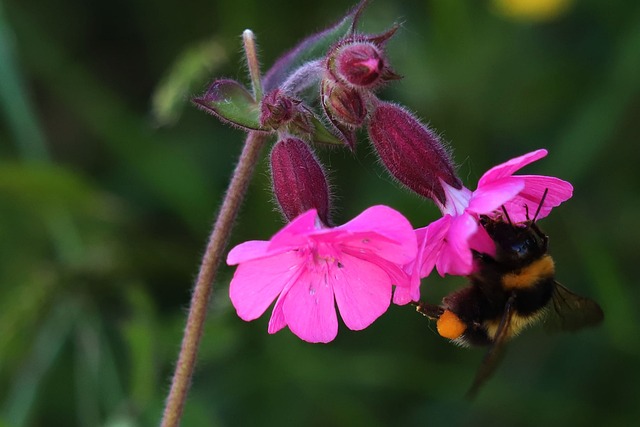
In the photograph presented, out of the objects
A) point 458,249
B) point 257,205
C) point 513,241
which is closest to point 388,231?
point 458,249

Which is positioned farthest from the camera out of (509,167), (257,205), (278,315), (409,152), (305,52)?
(257,205)

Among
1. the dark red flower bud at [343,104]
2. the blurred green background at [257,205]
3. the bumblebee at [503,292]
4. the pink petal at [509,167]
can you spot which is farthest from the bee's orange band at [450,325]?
the blurred green background at [257,205]

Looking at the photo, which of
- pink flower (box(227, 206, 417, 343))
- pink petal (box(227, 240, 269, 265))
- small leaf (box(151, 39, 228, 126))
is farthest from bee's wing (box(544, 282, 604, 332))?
small leaf (box(151, 39, 228, 126))

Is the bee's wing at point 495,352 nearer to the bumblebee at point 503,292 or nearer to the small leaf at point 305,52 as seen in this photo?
the bumblebee at point 503,292

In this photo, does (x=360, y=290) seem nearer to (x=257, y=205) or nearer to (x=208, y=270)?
(x=208, y=270)

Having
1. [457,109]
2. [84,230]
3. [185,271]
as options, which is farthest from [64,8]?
[457,109]

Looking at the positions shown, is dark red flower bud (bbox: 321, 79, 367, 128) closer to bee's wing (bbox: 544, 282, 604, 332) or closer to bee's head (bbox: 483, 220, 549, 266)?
bee's head (bbox: 483, 220, 549, 266)
